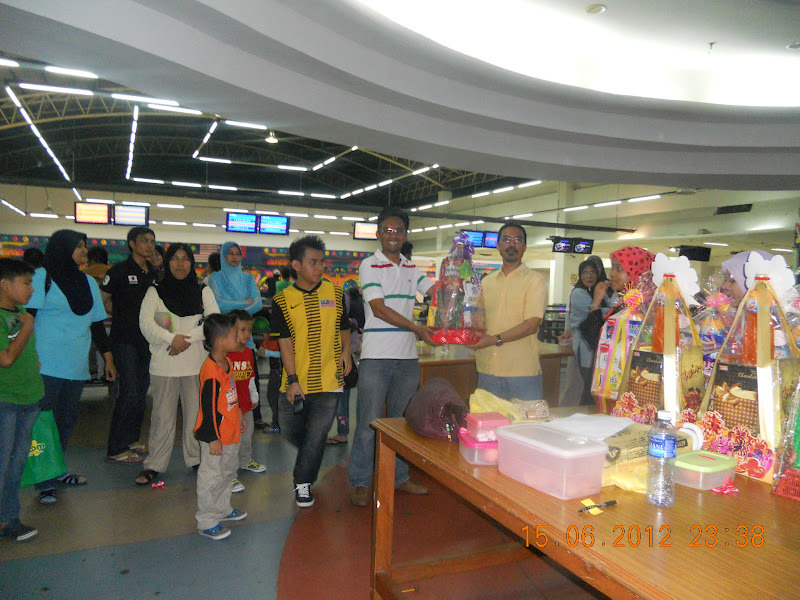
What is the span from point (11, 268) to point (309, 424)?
1663 mm

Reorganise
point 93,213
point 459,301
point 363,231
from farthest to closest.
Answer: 1. point 363,231
2. point 93,213
3. point 459,301

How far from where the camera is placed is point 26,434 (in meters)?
2.48

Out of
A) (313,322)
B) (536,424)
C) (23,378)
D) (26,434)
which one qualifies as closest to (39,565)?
(26,434)

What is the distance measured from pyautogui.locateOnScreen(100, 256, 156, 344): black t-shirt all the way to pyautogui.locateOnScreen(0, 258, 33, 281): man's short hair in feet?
3.51

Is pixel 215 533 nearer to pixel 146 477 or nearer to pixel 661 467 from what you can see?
pixel 146 477

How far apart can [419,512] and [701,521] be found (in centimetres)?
196

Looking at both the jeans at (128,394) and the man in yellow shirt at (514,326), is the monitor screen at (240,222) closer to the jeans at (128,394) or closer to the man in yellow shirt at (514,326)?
the jeans at (128,394)

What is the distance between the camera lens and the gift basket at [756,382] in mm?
1397

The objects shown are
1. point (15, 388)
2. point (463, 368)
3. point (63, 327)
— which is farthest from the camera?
point (463, 368)

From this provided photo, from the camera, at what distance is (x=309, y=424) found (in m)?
2.86

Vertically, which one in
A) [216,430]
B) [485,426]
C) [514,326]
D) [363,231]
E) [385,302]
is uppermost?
[363,231]

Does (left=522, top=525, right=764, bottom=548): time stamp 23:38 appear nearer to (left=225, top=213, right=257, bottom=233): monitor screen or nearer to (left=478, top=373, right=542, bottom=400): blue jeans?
(left=478, top=373, right=542, bottom=400): blue jeans

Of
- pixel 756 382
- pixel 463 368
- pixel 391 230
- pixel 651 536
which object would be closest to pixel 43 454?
pixel 391 230

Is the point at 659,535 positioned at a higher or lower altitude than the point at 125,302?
lower
